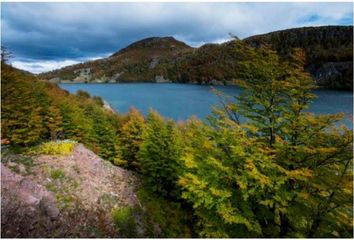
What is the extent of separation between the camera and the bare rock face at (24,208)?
12477 mm

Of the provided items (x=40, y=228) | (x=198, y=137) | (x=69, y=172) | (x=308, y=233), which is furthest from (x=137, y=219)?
(x=308, y=233)

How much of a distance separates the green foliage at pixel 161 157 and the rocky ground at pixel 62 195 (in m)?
1.72

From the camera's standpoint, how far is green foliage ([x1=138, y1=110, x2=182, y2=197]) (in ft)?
75.7

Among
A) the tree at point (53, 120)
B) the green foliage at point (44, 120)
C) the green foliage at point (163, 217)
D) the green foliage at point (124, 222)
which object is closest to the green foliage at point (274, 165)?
the green foliage at point (124, 222)

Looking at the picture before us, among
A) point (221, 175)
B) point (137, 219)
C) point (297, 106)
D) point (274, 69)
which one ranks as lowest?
point (137, 219)

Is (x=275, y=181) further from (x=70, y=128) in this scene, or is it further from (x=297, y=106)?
(x=70, y=128)

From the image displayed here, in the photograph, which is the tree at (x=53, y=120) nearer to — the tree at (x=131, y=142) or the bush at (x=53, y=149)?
the bush at (x=53, y=149)

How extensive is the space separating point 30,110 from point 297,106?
67.7 ft

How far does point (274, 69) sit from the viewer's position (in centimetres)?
1133

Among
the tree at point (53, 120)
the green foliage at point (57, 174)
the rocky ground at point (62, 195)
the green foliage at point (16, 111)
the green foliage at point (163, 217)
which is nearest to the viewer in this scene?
the rocky ground at point (62, 195)

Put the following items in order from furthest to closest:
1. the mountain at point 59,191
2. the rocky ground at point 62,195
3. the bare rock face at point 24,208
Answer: the mountain at point 59,191 < the rocky ground at point 62,195 < the bare rock face at point 24,208

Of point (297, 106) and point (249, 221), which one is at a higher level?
point (297, 106)

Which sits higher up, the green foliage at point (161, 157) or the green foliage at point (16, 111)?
the green foliage at point (16, 111)

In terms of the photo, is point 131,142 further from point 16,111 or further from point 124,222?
point 124,222
